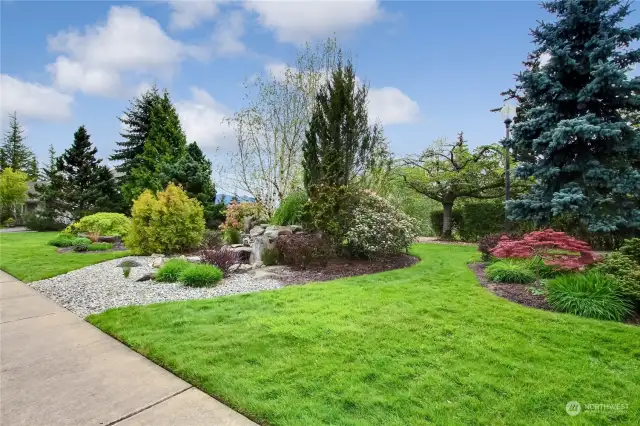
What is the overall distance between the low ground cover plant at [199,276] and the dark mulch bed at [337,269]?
1257 mm

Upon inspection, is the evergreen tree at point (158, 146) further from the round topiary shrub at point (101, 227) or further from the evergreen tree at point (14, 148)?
the evergreen tree at point (14, 148)

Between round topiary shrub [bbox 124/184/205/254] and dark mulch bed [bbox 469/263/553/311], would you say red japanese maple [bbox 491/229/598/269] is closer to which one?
dark mulch bed [bbox 469/263/553/311]

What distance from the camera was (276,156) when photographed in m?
14.1

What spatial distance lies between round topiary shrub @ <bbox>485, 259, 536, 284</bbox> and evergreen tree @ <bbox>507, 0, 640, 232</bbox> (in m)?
1.59

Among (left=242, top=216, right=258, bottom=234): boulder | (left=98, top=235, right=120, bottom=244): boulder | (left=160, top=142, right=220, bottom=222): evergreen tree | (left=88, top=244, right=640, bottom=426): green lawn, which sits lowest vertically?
(left=88, top=244, right=640, bottom=426): green lawn

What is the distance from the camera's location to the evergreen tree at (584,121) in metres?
6.46

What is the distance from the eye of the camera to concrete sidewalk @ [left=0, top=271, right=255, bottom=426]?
2.30 m

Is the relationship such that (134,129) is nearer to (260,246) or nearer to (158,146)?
(158,146)

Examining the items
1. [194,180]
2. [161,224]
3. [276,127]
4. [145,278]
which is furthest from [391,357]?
[194,180]

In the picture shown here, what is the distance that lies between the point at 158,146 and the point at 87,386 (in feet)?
60.5

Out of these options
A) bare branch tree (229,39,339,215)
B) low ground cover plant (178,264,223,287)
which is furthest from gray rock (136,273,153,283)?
bare branch tree (229,39,339,215)

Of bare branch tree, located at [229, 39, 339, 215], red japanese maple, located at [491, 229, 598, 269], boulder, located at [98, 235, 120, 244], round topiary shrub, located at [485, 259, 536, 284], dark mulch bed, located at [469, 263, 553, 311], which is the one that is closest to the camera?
dark mulch bed, located at [469, 263, 553, 311]

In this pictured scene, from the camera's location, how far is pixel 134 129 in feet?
73.7

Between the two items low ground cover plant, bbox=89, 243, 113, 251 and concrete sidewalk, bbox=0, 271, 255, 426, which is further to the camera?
low ground cover plant, bbox=89, 243, 113, 251
